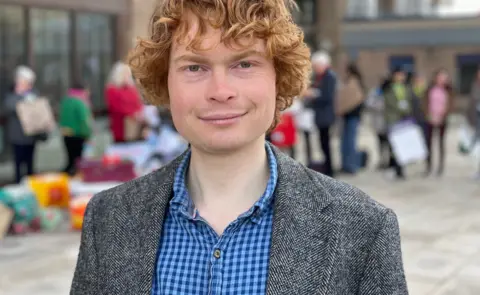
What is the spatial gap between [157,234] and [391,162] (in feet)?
38.8

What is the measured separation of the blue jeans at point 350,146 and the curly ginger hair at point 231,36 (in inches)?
434

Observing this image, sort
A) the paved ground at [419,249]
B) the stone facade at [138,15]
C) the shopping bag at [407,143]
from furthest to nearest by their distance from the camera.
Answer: the stone facade at [138,15], the shopping bag at [407,143], the paved ground at [419,249]

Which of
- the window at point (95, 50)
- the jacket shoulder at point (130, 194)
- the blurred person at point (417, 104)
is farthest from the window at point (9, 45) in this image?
the jacket shoulder at point (130, 194)

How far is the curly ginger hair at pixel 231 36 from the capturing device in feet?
5.31

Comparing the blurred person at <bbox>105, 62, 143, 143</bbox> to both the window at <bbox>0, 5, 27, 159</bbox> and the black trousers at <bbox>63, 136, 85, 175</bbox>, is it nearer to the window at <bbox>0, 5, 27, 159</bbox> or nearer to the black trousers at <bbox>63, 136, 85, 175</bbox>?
the black trousers at <bbox>63, 136, 85, 175</bbox>

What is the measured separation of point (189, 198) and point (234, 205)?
118 millimetres

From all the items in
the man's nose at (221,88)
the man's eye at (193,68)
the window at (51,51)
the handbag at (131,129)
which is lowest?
the handbag at (131,129)

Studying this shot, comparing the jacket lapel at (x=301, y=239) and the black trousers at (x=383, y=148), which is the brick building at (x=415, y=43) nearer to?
the black trousers at (x=383, y=148)

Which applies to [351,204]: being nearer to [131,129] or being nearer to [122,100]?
[122,100]

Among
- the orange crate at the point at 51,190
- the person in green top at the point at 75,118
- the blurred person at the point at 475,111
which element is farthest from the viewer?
the blurred person at the point at 475,111

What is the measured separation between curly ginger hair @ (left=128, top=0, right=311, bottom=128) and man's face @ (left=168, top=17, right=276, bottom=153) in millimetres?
27

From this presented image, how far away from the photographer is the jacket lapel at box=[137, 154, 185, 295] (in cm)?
171

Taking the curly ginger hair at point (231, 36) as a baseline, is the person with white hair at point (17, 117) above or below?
below

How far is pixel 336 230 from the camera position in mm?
1675
